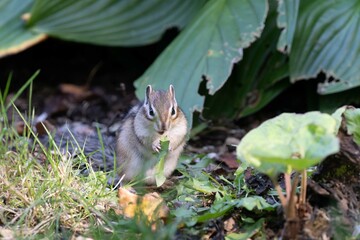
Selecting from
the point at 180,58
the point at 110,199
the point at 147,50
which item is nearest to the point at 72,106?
the point at 147,50

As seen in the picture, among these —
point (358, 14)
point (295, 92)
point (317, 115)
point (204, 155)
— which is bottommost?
point (295, 92)

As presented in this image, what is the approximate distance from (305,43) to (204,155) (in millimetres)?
1197

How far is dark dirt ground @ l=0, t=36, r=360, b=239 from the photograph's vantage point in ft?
10.7

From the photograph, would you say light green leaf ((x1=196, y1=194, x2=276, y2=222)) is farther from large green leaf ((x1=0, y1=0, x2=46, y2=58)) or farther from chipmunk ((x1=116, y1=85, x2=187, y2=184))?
large green leaf ((x1=0, y1=0, x2=46, y2=58))

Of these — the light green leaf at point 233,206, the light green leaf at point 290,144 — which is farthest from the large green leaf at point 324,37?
the light green leaf at point 290,144

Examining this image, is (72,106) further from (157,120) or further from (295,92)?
(157,120)

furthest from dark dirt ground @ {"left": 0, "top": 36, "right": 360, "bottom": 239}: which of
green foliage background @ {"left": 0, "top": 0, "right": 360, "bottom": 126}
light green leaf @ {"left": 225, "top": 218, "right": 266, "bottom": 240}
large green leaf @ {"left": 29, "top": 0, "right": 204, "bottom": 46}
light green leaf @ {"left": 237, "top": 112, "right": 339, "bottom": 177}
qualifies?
large green leaf @ {"left": 29, "top": 0, "right": 204, "bottom": 46}

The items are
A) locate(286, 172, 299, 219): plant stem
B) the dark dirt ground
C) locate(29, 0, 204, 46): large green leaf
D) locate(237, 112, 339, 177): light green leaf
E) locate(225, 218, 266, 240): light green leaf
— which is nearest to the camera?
locate(237, 112, 339, 177): light green leaf

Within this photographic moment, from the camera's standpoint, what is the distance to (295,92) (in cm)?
604

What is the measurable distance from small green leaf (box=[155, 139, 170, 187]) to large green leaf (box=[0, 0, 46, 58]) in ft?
7.39

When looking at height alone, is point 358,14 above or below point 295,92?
above

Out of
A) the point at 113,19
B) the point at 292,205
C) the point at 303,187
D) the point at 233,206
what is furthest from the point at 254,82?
the point at 292,205

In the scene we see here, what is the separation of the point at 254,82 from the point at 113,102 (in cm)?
139

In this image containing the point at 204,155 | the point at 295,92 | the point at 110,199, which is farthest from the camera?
the point at 295,92
